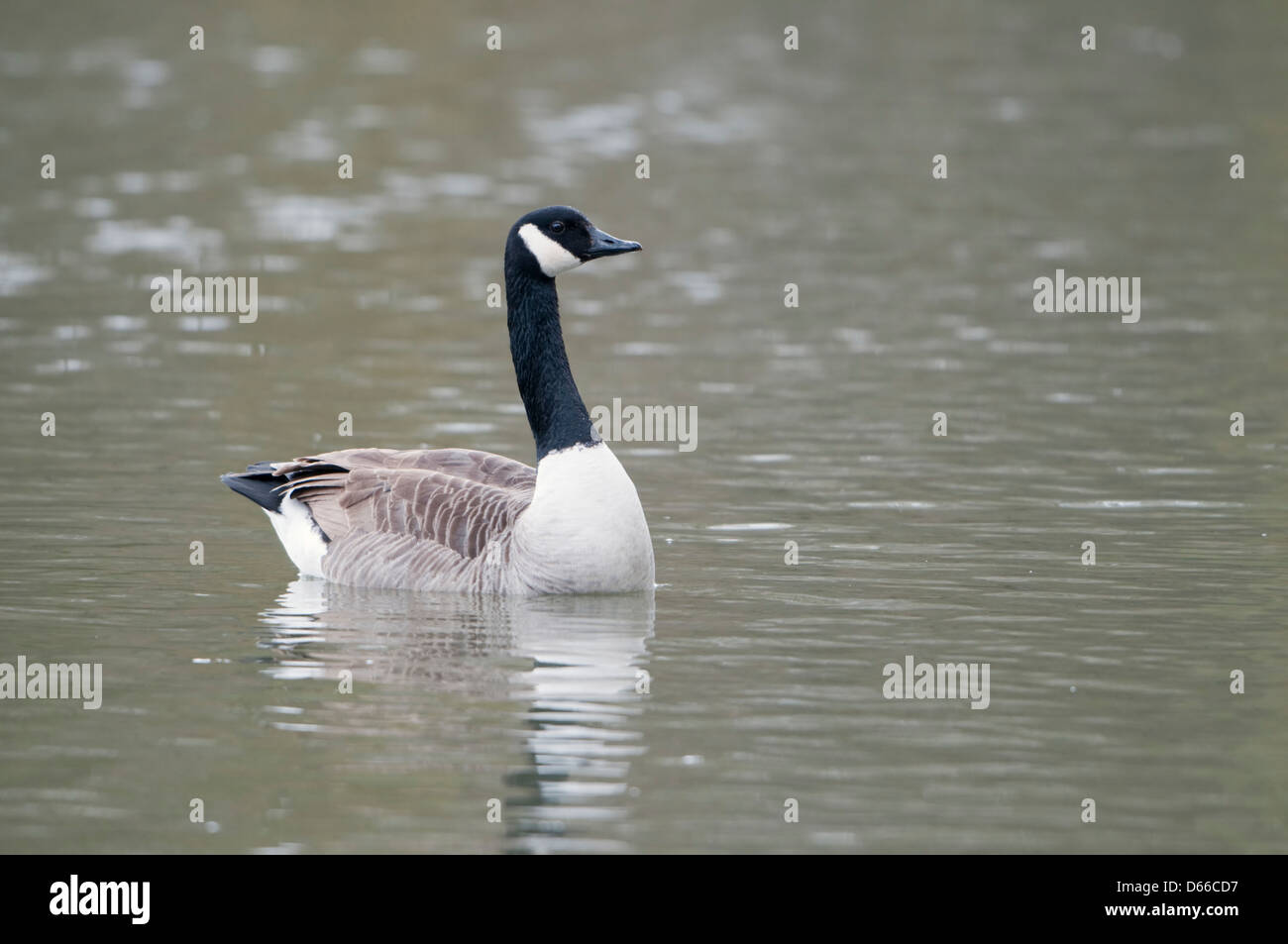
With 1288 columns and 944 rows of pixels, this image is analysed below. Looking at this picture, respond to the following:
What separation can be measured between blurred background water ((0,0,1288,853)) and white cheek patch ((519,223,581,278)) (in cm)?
270

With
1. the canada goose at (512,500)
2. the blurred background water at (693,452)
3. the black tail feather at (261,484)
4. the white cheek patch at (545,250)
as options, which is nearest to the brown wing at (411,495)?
the canada goose at (512,500)

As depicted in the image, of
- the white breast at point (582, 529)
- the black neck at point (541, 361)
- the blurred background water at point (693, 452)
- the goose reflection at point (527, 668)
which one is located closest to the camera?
the goose reflection at point (527, 668)

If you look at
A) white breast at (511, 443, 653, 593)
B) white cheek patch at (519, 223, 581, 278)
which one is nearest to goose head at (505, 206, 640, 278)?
white cheek patch at (519, 223, 581, 278)

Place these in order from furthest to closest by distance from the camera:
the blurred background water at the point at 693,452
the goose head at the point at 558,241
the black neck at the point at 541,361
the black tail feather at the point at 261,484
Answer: the black tail feather at the point at 261,484 < the goose head at the point at 558,241 < the black neck at the point at 541,361 < the blurred background water at the point at 693,452

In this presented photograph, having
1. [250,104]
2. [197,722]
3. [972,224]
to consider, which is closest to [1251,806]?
[197,722]

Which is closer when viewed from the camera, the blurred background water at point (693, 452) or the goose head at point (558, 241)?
the blurred background water at point (693, 452)

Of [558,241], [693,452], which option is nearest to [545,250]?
[558,241]

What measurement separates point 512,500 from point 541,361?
3.65 feet

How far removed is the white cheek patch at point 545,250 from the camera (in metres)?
15.0

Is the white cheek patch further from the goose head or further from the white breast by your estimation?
the white breast

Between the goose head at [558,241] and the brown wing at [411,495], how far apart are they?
1760 mm

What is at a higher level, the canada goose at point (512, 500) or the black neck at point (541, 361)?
the black neck at point (541, 361)

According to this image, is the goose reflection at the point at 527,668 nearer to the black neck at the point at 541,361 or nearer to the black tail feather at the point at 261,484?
the black tail feather at the point at 261,484

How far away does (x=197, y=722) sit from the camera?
11812 millimetres
